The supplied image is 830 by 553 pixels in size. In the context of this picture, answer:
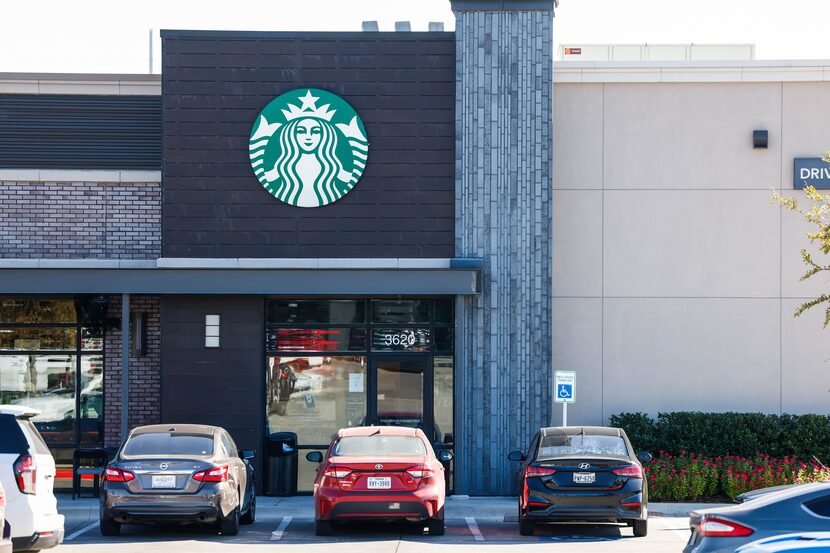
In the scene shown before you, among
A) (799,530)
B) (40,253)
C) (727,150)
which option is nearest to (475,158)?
(727,150)

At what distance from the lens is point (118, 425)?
2098cm

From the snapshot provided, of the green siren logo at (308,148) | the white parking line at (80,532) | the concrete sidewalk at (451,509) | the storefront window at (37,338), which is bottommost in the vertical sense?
the concrete sidewalk at (451,509)

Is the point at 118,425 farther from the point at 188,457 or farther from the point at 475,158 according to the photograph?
the point at 475,158

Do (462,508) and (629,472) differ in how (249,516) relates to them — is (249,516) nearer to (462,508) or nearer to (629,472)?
(462,508)

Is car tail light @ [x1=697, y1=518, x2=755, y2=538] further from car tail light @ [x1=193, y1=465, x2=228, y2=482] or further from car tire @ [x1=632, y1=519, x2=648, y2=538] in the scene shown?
car tail light @ [x1=193, y1=465, x2=228, y2=482]

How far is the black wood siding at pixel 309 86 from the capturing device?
20.3 m

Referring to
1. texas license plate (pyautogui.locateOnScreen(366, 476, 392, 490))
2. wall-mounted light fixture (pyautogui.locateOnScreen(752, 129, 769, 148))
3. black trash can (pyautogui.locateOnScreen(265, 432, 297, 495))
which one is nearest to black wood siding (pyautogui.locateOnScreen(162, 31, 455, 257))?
black trash can (pyautogui.locateOnScreen(265, 432, 297, 495))

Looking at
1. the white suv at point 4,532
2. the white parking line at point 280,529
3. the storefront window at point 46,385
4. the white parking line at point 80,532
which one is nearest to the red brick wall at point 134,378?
the storefront window at point 46,385

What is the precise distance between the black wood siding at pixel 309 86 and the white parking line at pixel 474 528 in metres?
4.75

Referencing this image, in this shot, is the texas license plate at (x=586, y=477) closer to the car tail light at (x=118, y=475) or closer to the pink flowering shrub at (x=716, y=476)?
the pink flowering shrub at (x=716, y=476)

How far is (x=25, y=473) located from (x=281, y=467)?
874cm

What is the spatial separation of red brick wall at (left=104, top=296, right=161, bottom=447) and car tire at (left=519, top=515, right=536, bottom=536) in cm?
797

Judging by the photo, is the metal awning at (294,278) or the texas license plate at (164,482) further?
the metal awning at (294,278)

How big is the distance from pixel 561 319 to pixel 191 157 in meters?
7.23
